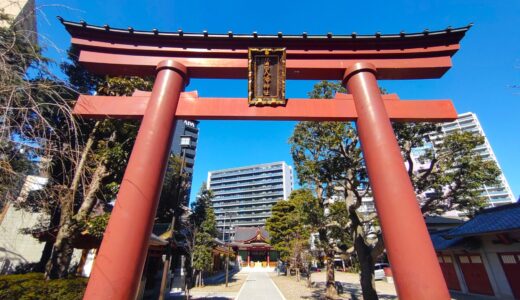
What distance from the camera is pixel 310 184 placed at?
14156 millimetres

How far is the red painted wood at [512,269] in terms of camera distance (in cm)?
1188

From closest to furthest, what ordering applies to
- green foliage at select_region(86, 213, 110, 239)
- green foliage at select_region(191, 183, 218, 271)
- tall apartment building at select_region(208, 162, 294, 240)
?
green foliage at select_region(86, 213, 110, 239) → green foliage at select_region(191, 183, 218, 271) → tall apartment building at select_region(208, 162, 294, 240)

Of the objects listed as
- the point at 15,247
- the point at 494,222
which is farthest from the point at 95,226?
the point at 494,222

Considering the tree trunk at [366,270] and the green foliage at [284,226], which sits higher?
the green foliage at [284,226]

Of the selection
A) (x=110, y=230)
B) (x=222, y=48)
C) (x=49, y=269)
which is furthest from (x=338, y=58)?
(x=49, y=269)

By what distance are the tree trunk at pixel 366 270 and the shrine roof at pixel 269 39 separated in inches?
290

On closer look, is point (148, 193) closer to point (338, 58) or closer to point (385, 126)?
point (385, 126)

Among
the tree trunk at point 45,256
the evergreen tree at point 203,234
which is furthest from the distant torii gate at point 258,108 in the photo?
the evergreen tree at point 203,234

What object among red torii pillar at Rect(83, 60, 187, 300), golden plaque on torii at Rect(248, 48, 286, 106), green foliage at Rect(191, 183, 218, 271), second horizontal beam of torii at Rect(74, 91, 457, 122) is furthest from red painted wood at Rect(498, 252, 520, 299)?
green foliage at Rect(191, 183, 218, 271)

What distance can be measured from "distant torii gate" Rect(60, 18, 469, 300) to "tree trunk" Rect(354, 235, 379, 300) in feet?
21.7

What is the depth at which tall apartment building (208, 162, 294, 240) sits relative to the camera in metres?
87.8

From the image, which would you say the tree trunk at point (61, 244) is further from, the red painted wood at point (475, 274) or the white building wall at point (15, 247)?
the red painted wood at point (475, 274)

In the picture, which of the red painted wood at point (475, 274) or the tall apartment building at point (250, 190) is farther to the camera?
the tall apartment building at point (250, 190)

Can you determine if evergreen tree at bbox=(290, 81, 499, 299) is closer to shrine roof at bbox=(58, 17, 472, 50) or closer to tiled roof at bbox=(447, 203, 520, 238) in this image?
tiled roof at bbox=(447, 203, 520, 238)
